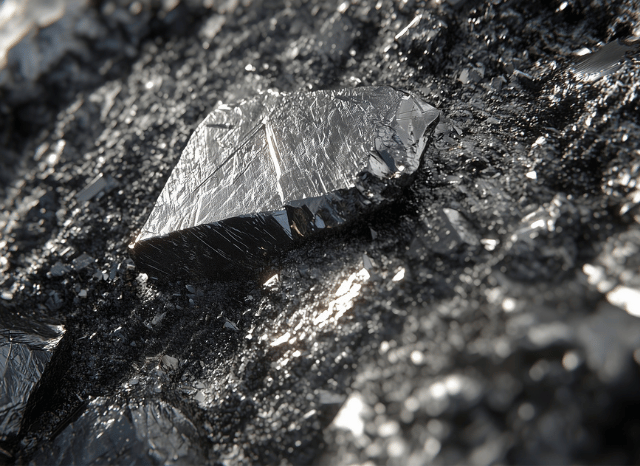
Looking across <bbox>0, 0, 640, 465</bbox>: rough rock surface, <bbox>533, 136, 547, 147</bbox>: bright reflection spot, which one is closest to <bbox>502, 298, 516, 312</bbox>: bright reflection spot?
<bbox>0, 0, 640, 465</bbox>: rough rock surface

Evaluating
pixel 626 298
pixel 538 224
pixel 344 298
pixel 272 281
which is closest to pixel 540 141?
pixel 538 224

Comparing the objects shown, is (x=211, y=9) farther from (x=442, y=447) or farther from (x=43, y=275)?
(x=442, y=447)

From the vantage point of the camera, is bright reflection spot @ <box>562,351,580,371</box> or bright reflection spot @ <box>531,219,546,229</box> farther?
bright reflection spot @ <box>531,219,546,229</box>

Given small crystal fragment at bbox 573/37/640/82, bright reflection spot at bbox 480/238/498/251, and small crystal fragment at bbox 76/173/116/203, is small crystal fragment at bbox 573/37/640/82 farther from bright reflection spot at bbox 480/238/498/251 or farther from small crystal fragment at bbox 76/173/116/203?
small crystal fragment at bbox 76/173/116/203

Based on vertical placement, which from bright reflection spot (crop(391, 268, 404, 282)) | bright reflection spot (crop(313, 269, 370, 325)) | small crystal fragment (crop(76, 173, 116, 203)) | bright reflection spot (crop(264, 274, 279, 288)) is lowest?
bright reflection spot (crop(391, 268, 404, 282))

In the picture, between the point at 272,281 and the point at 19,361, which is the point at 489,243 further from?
the point at 19,361

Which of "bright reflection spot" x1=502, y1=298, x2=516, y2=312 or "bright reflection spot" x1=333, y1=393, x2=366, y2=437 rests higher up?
"bright reflection spot" x1=502, y1=298, x2=516, y2=312

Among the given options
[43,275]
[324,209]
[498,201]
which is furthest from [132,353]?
[498,201]

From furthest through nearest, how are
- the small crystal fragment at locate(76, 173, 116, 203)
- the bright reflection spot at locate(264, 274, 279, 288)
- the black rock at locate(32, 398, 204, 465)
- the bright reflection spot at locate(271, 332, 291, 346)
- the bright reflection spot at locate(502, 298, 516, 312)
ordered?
the small crystal fragment at locate(76, 173, 116, 203) < the bright reflection spot at locate(264, 274, 279, 288) < the bright reflection spot at locate(271, 332, 291, 346) < the black rock at locate(32, 398, 204, 465) < the bright reflection spot at locate(502, 298, 516, 312)
